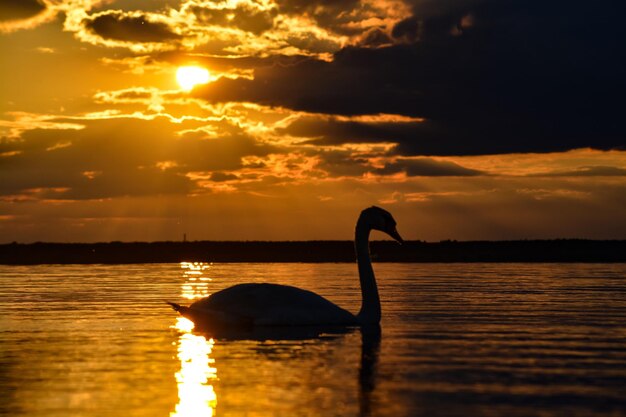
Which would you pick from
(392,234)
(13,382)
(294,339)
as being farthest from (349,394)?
(392,234)

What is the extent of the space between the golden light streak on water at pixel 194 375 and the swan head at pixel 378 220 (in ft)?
13.9

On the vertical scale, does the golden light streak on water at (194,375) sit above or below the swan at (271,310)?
below

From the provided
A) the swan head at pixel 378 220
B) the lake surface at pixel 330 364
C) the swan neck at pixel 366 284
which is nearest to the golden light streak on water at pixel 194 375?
the lake surface at pixel 330 364

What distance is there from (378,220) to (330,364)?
7.39m

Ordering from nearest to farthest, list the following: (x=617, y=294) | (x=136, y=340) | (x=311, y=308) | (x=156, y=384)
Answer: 1. (x=156, y=384)
2. (x=136, y=340)
3. (x=311, y=308)
4. (x=617, y=294)

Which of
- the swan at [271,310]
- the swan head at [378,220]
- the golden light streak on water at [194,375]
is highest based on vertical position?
the swan head at [378,220]

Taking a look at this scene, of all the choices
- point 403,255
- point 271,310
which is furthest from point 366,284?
point 403,255

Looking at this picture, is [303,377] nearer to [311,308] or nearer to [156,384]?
[156,384]

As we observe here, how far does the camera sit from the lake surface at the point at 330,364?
1177cm

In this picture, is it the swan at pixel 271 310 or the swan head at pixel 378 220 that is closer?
the swan at pixel 271 310

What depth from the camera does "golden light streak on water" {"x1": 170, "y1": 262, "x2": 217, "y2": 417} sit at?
37.9 ft

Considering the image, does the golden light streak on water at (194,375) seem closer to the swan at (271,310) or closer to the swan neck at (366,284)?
the swan at (271,310)

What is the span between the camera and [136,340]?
18.3m

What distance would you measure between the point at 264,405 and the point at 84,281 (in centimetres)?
2829
